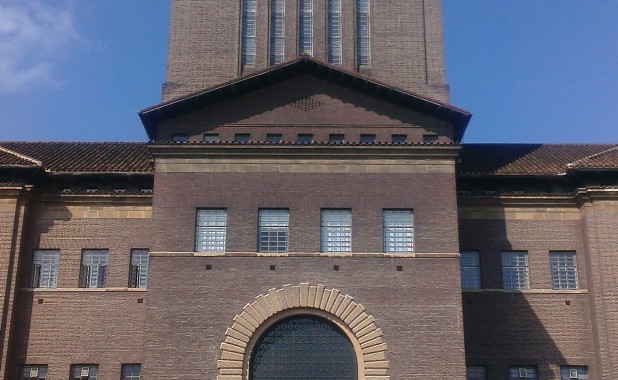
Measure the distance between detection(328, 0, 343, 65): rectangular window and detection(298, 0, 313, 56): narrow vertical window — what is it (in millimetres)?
810

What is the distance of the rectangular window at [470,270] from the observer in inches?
1298

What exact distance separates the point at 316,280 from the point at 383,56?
11.7 metres

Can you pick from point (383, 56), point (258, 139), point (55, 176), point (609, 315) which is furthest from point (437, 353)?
point (55, 176)

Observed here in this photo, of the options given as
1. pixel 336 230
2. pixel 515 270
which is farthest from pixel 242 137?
pixel 515 270

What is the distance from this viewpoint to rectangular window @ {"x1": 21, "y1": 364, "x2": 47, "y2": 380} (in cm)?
3147

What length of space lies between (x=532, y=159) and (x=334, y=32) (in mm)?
9920

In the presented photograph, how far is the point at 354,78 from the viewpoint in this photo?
30.8 m

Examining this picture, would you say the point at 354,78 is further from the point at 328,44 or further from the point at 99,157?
the point at 99,157

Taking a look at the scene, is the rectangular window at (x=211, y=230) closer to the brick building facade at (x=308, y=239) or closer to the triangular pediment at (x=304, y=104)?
the brick building facade at (x=308, y=239)

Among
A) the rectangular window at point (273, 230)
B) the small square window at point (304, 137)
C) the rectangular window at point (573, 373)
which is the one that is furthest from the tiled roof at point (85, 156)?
the rectangular window at point (573, 373)

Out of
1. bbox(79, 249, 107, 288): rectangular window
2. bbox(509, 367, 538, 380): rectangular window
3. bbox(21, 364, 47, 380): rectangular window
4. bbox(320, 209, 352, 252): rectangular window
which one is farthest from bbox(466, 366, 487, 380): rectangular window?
bbox(21, 364, 47, 380): rectangular window

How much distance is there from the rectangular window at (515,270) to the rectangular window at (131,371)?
1403cm

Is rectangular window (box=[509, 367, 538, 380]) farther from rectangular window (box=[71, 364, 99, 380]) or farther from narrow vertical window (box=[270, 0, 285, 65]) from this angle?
narrow vertical window (box=[270, 0, 285, 65])

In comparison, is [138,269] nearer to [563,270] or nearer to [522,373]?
[522,373]
